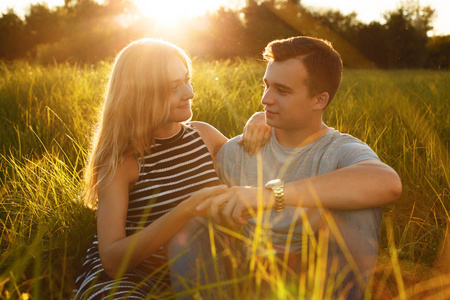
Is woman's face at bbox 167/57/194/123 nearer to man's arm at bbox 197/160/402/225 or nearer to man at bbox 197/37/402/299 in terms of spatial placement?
man at bbox 197/37/402/299

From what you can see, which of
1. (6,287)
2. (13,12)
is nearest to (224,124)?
(6,287)

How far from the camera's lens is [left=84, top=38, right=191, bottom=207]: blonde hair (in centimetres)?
233

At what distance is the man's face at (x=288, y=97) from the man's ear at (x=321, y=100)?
0.17 ft

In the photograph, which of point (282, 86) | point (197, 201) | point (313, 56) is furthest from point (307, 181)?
point (313, 56)

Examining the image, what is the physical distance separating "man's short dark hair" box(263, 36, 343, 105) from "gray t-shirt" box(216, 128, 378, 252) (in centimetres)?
28

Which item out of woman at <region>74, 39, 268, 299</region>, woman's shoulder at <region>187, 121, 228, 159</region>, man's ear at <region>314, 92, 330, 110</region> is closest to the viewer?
woman at <region>74, 39, 268, 299</region>

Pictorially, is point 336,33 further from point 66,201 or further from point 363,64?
point 66,201

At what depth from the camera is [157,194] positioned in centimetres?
236

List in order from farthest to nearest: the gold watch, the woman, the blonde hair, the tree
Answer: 1. the tree
2. the blonde hair
3. the woman
4. the gold watch

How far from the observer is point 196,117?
4.59 m

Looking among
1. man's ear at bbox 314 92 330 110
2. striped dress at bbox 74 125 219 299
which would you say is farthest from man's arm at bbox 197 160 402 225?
man's ear at bbox 314 92 330 110

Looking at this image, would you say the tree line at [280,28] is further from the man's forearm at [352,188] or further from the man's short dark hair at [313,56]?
the man's forearm at [352,188]

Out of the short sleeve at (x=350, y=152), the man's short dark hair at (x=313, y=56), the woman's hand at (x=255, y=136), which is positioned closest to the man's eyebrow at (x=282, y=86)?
the man's short dark hair at (x=313, y=56)

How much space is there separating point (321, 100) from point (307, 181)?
0.68 m
